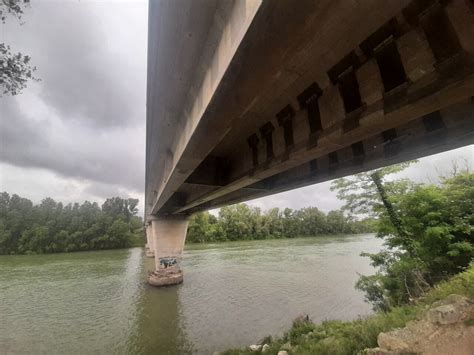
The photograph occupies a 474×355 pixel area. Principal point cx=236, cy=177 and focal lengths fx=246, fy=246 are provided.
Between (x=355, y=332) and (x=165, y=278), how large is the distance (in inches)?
618

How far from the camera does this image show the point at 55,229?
6838 centimetres

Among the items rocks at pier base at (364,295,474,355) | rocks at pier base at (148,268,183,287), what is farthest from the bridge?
rocks at pier base at (148,268,183,287)

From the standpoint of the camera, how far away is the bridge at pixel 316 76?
2.39 metres

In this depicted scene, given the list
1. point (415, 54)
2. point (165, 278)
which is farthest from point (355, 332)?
point (165, 278)

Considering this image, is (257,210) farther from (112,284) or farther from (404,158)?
(404,158)

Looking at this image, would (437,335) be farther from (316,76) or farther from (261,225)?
(261,225)

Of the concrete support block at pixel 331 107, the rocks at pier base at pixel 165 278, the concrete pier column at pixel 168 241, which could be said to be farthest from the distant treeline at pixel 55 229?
the concrete support block at pixel 331 107

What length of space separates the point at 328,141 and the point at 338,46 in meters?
1.41

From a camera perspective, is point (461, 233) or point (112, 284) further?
point (112, 284)

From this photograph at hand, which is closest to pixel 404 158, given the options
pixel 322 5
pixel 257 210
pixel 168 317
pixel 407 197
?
pixel 322 5

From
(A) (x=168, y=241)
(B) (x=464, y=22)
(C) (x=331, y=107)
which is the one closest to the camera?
(B) (x=464, y=22)

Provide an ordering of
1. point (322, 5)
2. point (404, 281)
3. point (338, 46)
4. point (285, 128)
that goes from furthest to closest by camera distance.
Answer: point (404, 281)
point (285, 128)
point (338, 46)
point (322, 5)

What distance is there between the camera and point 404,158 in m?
5.17

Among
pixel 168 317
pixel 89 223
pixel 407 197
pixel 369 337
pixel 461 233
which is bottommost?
pixel 168 317
